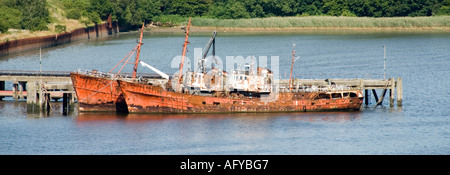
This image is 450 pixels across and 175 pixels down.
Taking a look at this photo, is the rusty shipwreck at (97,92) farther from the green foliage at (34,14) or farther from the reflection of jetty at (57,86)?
the green foliage at (34,14)

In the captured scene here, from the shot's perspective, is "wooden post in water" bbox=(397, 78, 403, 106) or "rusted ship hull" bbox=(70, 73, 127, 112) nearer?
"rusted ship hull" bbox=(70, 73, 127, 112)

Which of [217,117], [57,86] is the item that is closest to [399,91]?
[217,117]

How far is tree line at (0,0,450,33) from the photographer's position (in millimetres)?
158750

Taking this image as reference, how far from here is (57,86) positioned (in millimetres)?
68312

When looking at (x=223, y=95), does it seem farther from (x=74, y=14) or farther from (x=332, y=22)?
(x=332, y=22)

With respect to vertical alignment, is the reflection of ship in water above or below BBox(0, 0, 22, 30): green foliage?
below

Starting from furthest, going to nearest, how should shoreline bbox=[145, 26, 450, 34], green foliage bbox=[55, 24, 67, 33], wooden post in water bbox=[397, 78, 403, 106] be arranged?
shoreline bbox=[145, 26, 450, 34] → green foliage bbox=[55, 24, 67, 33] → wooden post in water bbox=[397, 78, 403, 106]

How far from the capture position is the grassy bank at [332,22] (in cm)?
15812

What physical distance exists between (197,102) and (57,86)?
11959 millimetres

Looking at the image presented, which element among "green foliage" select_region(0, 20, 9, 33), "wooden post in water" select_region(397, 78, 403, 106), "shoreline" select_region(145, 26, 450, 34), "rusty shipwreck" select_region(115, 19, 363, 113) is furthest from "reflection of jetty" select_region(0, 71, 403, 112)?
"shoreline" select_region(145, 26, 450, 34)

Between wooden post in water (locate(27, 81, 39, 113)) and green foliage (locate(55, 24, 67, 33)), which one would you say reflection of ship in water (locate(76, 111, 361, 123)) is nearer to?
wooden post in water (locate(27, 81, 39, 113))

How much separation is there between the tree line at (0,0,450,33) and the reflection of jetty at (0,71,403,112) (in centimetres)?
7807
